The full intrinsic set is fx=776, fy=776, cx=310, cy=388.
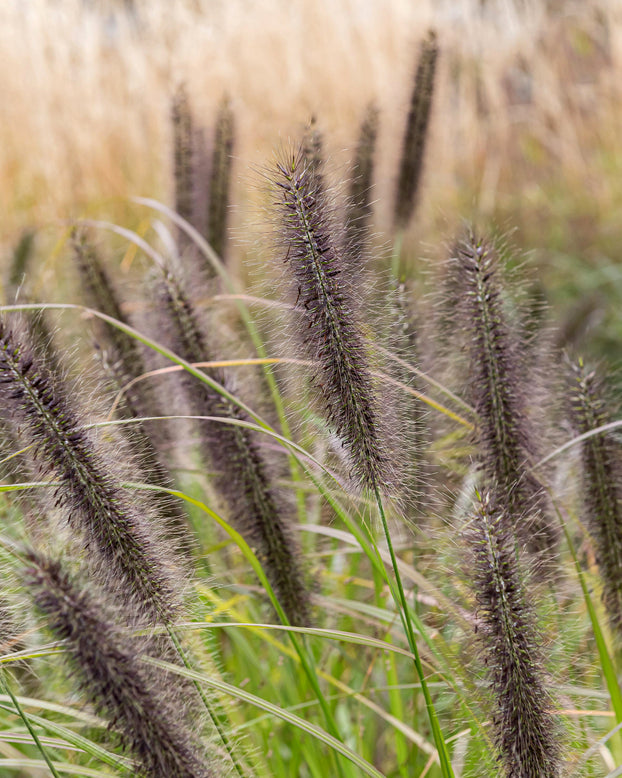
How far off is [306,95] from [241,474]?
19.8 feet

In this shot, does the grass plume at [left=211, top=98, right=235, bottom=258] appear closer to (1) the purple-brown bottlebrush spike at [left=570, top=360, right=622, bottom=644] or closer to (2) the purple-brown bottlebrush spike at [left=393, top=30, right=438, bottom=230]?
(2) the purple-brown bottlebrush spike at [left=393, top=30, right=438, bottom=230]

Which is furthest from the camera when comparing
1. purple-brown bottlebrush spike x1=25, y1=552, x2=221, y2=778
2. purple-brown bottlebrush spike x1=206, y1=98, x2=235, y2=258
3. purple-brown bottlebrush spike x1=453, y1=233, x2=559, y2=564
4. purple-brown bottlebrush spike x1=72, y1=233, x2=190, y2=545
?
purple-brown bottlebrush spike x1=206, y1=98, x2=235, y2=258

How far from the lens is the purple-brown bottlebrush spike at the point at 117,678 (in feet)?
3.44

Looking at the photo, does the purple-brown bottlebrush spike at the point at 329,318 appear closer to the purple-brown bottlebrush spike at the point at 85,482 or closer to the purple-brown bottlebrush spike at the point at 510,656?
the purple-brown bottlebrush spike at the point at 510,656

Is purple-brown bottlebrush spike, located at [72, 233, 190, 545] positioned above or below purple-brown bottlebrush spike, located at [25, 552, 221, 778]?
above

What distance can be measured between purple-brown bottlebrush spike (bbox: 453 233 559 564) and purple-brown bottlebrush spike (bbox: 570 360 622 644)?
0.35 feet

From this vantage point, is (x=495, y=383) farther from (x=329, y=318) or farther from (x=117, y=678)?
(x=117, y=678)

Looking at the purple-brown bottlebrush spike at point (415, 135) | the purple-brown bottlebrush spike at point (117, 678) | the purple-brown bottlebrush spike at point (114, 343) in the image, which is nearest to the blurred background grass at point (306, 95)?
the purple-brown bottlebrush spike at point (415, 135)

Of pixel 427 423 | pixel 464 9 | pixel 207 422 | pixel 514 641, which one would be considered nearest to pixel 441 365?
pixel 427 423

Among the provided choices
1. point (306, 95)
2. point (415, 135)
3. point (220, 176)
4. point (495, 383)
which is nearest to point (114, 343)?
point (220, 176)

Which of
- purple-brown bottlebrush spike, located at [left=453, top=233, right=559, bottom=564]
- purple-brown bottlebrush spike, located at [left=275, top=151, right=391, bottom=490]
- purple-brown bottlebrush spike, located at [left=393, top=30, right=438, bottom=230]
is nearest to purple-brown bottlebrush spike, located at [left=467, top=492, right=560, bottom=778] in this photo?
purple-brown bottlebrush spike, located at [left=275, top=151, right=391, bottom=490]

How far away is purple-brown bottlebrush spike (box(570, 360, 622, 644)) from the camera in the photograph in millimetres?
1562

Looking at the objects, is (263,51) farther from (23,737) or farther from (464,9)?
(23,737)

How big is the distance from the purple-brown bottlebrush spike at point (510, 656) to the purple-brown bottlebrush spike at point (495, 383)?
32cm
